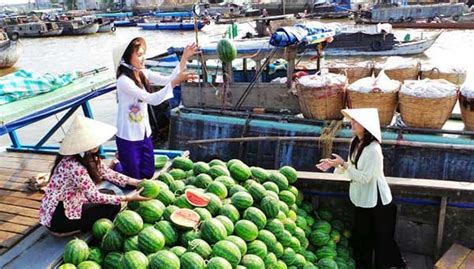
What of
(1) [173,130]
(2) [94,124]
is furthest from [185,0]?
(2) [94,124]

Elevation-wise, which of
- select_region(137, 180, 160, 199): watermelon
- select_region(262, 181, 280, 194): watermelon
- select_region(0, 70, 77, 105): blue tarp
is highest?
select_region(0, 70, 77, 105): blue tarp

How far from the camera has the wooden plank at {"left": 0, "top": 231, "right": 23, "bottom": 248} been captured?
386cm

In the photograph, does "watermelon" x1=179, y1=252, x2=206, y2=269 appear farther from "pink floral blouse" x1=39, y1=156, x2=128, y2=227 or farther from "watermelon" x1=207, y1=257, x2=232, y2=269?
"pink floral blouse" x1=39, y1=156, x2=128, y2=227

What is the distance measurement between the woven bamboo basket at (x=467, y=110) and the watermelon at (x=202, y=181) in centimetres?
418

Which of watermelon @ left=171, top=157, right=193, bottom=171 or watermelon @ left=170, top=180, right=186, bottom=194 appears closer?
watermelon @ left=170, top=180, right=186, bottom=194

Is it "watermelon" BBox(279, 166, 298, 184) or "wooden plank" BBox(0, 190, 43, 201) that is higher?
"watermelon" BBox(279, 166, 298, 184)

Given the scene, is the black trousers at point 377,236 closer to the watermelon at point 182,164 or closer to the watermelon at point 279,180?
the watermelon at point 279,180

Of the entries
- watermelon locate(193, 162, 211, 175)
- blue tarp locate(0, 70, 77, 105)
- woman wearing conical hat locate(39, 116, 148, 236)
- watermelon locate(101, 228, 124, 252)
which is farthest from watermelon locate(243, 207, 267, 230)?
blue tarp locate(0, 70, 77, 105)

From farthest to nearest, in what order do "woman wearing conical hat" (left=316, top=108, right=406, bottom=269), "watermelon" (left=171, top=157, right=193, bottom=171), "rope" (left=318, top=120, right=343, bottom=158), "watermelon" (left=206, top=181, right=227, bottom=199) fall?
"rope" (left=318, top=120, right=343, bottom=158)
"watermelon" (left=171, top=157, right=193, bottom=171)
"watermelon" (left=206, top=181, right=227, bottom=199)
"woman wearing conical hat" (left=316, top=108, right=406, bottom=269)

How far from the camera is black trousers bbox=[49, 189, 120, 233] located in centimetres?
360

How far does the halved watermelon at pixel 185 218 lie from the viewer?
3484mm

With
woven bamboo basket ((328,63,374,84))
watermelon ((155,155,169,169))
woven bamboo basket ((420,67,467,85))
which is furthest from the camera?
woven bamboo basket ((328,63,374,84))

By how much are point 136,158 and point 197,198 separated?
3.46ft

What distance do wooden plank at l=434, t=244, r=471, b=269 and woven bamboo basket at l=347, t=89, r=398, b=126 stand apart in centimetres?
263
